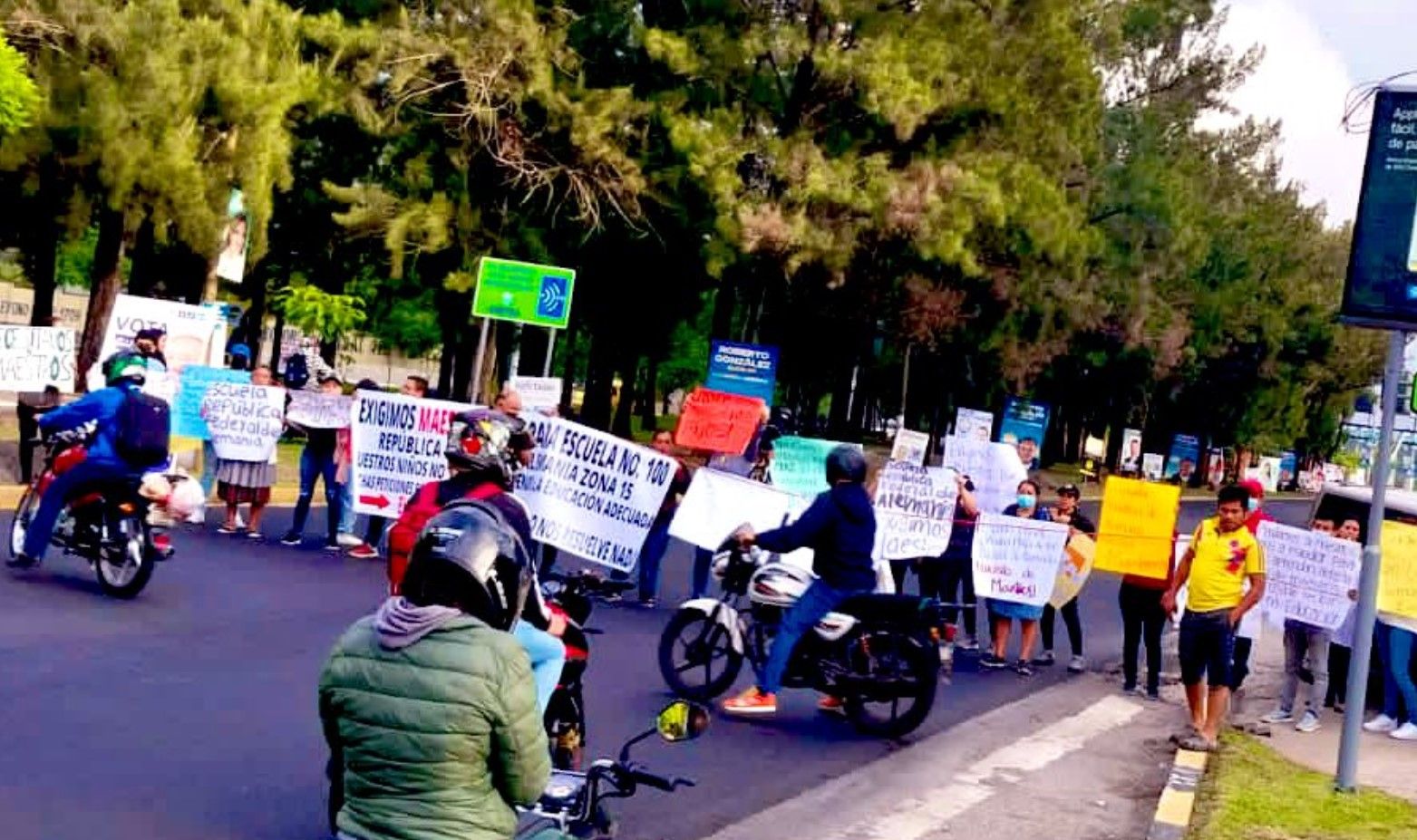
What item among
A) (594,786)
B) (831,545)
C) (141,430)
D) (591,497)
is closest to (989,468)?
(591,497)

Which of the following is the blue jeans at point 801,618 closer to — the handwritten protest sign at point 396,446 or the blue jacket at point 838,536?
the blue jacket at point 838,536

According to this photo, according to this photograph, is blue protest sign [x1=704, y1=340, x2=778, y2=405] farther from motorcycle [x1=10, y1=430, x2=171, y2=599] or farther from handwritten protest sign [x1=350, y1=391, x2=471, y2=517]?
motorcycle [x1=10, y1=430, x2=171, y2=599]

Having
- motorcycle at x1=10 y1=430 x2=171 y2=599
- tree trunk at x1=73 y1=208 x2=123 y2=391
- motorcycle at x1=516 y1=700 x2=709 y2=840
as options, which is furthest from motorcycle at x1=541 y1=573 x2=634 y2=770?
tree trunk at x1=73 y1=208 x2=123 y2=391

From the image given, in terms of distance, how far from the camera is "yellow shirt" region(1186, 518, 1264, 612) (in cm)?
1175

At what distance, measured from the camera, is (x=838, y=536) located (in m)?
11.1

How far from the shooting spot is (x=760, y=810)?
9.20 metres

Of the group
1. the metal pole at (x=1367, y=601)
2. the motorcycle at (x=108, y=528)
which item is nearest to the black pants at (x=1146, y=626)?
the metal pole at (x=1367, y=601)

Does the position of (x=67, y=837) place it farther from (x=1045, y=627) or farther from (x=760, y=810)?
(x=1045, y=627)

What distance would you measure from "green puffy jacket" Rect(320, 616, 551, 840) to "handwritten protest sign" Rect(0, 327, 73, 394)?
15367mm

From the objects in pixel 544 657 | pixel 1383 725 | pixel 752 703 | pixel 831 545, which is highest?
pixel 831 545

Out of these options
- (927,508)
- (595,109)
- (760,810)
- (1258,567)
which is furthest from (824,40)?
(760,810)

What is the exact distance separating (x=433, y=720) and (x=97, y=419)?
9.81 m

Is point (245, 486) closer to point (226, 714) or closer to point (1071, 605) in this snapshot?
point (1071, 605)

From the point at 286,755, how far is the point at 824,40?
29505 mm
